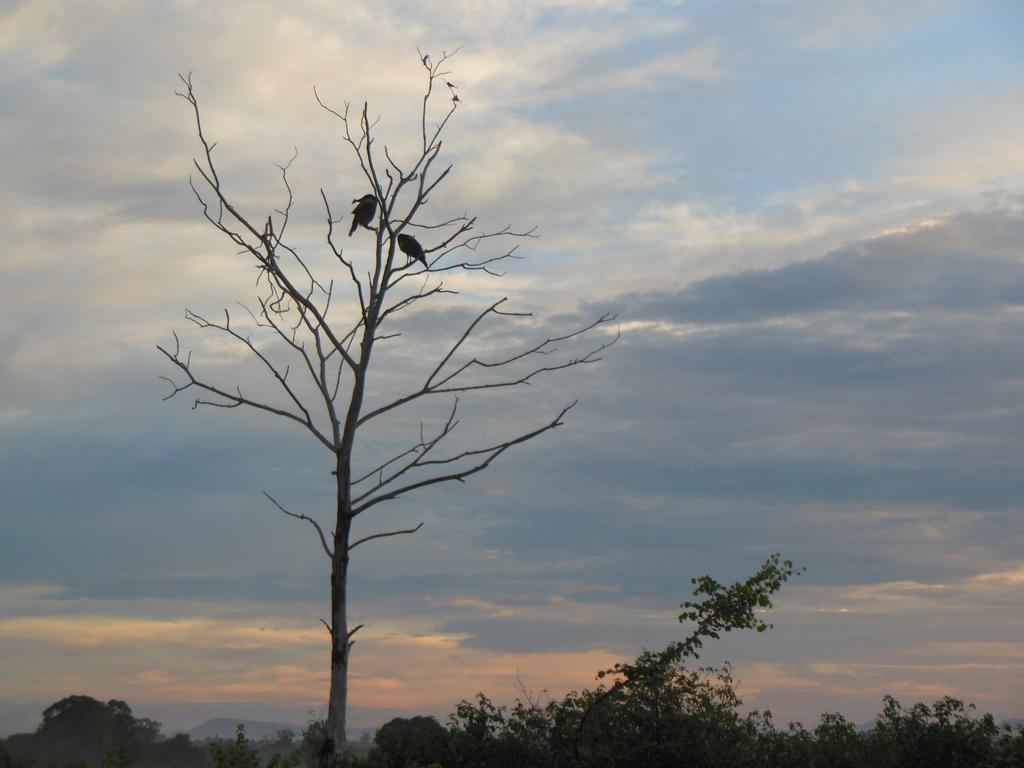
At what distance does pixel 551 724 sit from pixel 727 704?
3.28 metres

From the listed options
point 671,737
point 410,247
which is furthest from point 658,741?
point 410,247

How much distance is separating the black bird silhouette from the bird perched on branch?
81 centimetres

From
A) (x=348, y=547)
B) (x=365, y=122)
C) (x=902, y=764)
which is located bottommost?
(x=902, y=764)

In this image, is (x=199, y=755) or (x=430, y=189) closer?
(x=430, y=189)

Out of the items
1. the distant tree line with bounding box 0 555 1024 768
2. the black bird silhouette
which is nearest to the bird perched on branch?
the black bird silhouette

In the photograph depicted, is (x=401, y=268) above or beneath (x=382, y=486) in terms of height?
above

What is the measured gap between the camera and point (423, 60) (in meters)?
11.7

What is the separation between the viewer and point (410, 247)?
449 inches

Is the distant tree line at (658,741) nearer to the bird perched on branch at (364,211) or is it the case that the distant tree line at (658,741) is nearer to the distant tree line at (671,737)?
Result: the distant tree line at (671,737)

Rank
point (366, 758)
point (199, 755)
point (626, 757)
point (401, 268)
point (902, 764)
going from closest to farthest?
1. point (401, 268)
2. point (626, 757)
3. point (902, 764)
4. point (366, 758)
5. point (199, 755)

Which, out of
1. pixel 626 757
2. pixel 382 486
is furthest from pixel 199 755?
pixel 382 486

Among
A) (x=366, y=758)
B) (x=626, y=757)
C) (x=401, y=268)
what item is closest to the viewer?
(x=401, y=268)

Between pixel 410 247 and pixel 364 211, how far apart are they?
3.22 feet

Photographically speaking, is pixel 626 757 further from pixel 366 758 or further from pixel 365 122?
pixel 365 122
